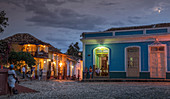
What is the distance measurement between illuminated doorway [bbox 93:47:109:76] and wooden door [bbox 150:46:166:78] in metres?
3.83

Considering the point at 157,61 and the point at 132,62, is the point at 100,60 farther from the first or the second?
the point at 157,61

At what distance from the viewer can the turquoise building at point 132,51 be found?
18.3 m

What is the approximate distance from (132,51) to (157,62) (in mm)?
2114

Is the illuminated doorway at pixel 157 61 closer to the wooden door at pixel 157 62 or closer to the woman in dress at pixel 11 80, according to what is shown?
the wooden door at pixel 157 62

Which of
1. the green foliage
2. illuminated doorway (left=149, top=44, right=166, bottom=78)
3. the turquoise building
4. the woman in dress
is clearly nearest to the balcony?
the green foliage

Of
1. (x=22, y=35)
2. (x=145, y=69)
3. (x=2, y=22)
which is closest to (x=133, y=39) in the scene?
(x=145, y=69)

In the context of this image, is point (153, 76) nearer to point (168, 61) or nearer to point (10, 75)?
point (168, 61)

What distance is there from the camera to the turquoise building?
18.3 meters

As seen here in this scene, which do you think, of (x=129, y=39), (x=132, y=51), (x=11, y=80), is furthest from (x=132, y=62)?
(x=11, y=80)

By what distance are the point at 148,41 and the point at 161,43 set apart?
97cm

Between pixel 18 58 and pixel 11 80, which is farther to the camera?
pixel 18 58

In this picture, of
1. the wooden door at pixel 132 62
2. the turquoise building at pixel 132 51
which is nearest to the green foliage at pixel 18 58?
the turquoise building at pixel 132 51

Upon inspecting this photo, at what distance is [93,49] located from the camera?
2016 centimetres

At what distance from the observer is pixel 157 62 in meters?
18.6
